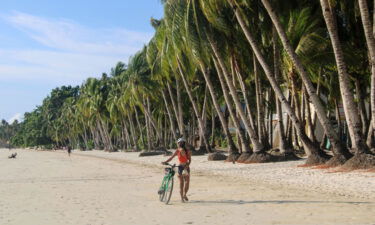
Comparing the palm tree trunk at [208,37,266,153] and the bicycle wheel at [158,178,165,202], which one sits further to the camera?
the palm tree trunk at [208,37,266,153]

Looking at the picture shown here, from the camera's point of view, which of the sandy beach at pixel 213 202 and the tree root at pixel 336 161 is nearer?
the sandy beach at pixel 213 202

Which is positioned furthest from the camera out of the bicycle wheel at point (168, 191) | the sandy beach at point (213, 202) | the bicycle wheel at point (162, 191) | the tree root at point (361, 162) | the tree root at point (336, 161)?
the tree root at point (336, 161)

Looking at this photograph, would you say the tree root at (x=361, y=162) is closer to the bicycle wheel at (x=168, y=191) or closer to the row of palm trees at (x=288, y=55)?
the row of palm trees at (x=288, y=55)

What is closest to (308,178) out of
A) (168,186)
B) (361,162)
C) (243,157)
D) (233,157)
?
(361,162)

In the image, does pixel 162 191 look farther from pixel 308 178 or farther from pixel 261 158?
pixel 261 158

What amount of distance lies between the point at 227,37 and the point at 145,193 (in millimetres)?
13767

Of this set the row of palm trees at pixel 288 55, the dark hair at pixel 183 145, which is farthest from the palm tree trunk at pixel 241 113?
the dark hair at pixel 183 145

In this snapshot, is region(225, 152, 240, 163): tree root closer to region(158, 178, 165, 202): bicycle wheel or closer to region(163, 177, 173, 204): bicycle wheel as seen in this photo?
region(158, 178, 165, 202): bicycle wheel

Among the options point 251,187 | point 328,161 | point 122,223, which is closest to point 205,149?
point 328,161

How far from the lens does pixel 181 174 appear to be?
419 inches

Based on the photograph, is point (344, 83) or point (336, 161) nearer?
point (344, 83)

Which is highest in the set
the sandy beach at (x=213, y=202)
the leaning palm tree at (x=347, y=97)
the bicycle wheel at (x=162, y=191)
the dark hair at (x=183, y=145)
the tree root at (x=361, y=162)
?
the leaning palm tree at (x=347, y=97)

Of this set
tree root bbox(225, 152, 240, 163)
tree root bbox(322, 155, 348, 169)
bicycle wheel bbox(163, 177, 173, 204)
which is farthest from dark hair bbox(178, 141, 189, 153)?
→ tree root bbox(225, 152, 240, 163)

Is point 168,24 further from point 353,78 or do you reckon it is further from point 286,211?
point 286,211
